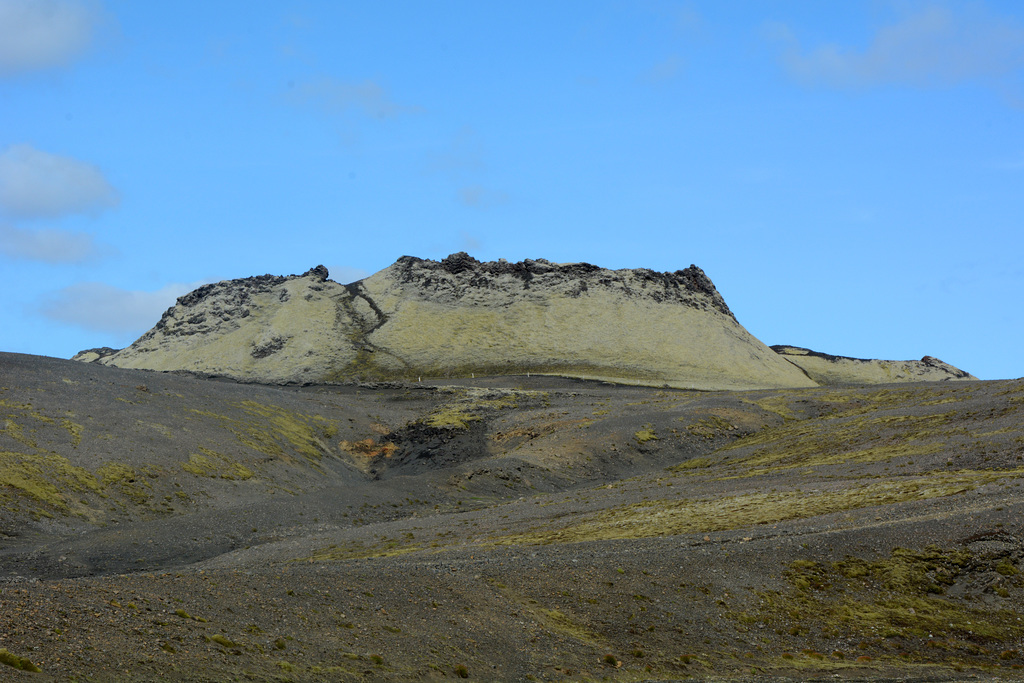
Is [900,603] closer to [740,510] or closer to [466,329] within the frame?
[740,510]

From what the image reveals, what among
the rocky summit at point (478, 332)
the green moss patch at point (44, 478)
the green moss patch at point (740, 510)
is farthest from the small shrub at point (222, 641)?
the rocky summit at point (478, 332)

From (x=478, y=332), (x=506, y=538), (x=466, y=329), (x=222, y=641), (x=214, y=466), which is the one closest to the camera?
(x=222, y=641)

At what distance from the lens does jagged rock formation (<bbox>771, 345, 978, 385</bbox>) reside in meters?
158

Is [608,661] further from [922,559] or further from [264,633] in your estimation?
[922,559]

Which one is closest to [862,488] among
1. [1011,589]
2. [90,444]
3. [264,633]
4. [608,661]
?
[1011,589]

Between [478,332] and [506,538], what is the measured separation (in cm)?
9901

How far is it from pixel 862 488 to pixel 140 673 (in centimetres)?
3454

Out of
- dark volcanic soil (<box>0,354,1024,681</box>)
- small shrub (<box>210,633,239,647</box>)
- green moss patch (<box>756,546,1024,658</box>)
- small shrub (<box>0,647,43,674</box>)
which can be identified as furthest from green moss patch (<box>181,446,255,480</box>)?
small shrub (<box>0,647,43,674</box>)

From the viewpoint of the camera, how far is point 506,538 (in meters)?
40.3

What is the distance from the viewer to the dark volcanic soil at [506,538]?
23.9m

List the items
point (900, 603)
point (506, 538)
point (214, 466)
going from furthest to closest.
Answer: point (214, 466)
point (506, 538)
point (900, 603)

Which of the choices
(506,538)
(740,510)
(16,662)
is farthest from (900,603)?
(16,662)

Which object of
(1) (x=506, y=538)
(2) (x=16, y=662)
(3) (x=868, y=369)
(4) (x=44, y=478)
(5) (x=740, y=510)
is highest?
(3) (x=868, y=369)

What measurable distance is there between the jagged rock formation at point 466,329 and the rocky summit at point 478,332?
12.2 inches
